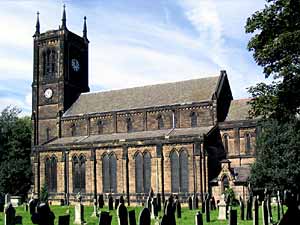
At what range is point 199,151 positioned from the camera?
44.6 metres

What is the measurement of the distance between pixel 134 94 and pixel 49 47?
1317cm

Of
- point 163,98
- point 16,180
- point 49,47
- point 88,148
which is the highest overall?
point 49,47

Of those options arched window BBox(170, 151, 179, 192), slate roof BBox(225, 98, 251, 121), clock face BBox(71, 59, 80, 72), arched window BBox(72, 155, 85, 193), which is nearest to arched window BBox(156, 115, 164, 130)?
arched window BBox(170, 151, 179, 192)

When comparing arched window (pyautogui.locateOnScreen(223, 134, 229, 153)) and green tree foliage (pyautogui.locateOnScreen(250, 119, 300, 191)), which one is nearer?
green tree foliage (pyautogui.locateOnScreen(250, 119, 300, 191))

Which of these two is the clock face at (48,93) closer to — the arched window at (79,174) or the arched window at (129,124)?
the arched window at (79,174)

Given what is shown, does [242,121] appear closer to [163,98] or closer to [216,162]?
[216,162]

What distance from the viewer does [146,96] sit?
55000 millimetres

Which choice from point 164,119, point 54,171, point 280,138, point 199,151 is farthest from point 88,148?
point 280,138

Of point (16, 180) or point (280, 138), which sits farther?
point (16, 180)

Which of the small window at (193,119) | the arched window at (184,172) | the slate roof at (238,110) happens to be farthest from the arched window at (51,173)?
the slate roof at (238,110)

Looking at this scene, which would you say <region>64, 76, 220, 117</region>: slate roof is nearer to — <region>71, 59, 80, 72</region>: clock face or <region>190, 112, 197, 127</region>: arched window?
<region>190, 112, 197, 127</region>: arched window

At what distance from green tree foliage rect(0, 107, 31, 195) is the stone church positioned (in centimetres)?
387

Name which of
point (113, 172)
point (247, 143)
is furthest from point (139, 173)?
point (247, 143)

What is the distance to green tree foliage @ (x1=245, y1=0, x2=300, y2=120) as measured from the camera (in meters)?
19.6
